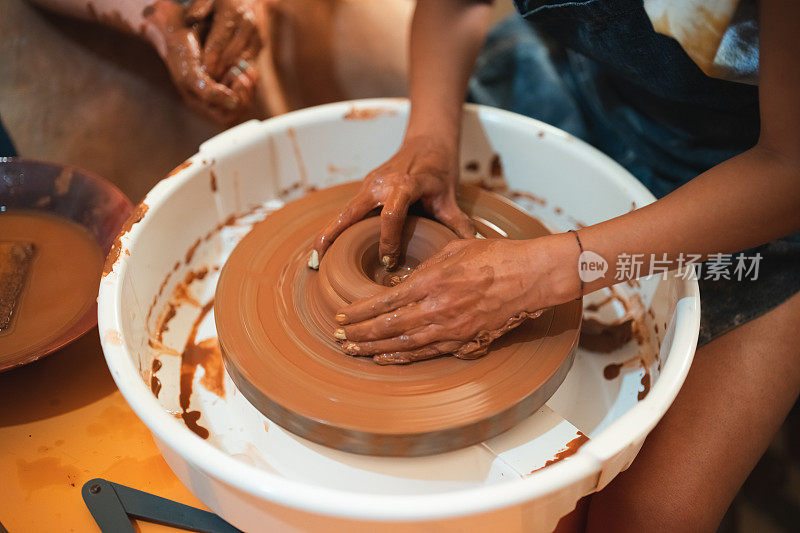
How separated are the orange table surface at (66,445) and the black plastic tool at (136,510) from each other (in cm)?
2

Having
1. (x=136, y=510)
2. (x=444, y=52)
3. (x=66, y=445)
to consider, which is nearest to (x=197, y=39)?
(x=444, y=52)

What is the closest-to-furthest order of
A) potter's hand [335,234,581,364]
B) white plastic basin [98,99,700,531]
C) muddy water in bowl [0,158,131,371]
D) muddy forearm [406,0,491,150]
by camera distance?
white plastic basin [98,99,700,531] < potter's hand [335,234,581,364] < muddy water in bowl [0,158,131,371] < muddy forearm [406,0,491,150]

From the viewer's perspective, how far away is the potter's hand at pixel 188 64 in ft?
5.24

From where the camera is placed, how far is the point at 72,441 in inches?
44.5

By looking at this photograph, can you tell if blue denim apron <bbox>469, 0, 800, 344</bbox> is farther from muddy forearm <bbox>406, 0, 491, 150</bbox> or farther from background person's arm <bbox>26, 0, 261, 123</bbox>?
background person's arm <bbox>26, 0, 261, 123</bbox>

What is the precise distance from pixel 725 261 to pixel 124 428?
4.06ft

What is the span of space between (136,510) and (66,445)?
21 centimetres

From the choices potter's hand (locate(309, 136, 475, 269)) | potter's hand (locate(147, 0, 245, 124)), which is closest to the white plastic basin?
potter's hand (locate(147, 0, 245, 124))

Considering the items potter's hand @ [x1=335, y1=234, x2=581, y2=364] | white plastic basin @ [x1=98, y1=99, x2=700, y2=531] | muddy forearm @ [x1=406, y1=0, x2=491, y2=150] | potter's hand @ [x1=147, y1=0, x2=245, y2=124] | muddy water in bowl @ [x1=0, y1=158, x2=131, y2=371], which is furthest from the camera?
potter's hand @ [x1=147, y1=0, x2=245, y2=124]

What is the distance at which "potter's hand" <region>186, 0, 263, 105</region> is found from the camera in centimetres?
167

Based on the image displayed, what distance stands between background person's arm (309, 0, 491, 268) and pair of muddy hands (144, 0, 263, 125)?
481 millimetres

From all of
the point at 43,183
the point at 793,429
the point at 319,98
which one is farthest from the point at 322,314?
the point at 793,429

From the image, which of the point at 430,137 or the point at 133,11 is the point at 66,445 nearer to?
the point at 430,137

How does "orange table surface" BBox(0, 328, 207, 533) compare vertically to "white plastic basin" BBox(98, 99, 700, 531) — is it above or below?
below
